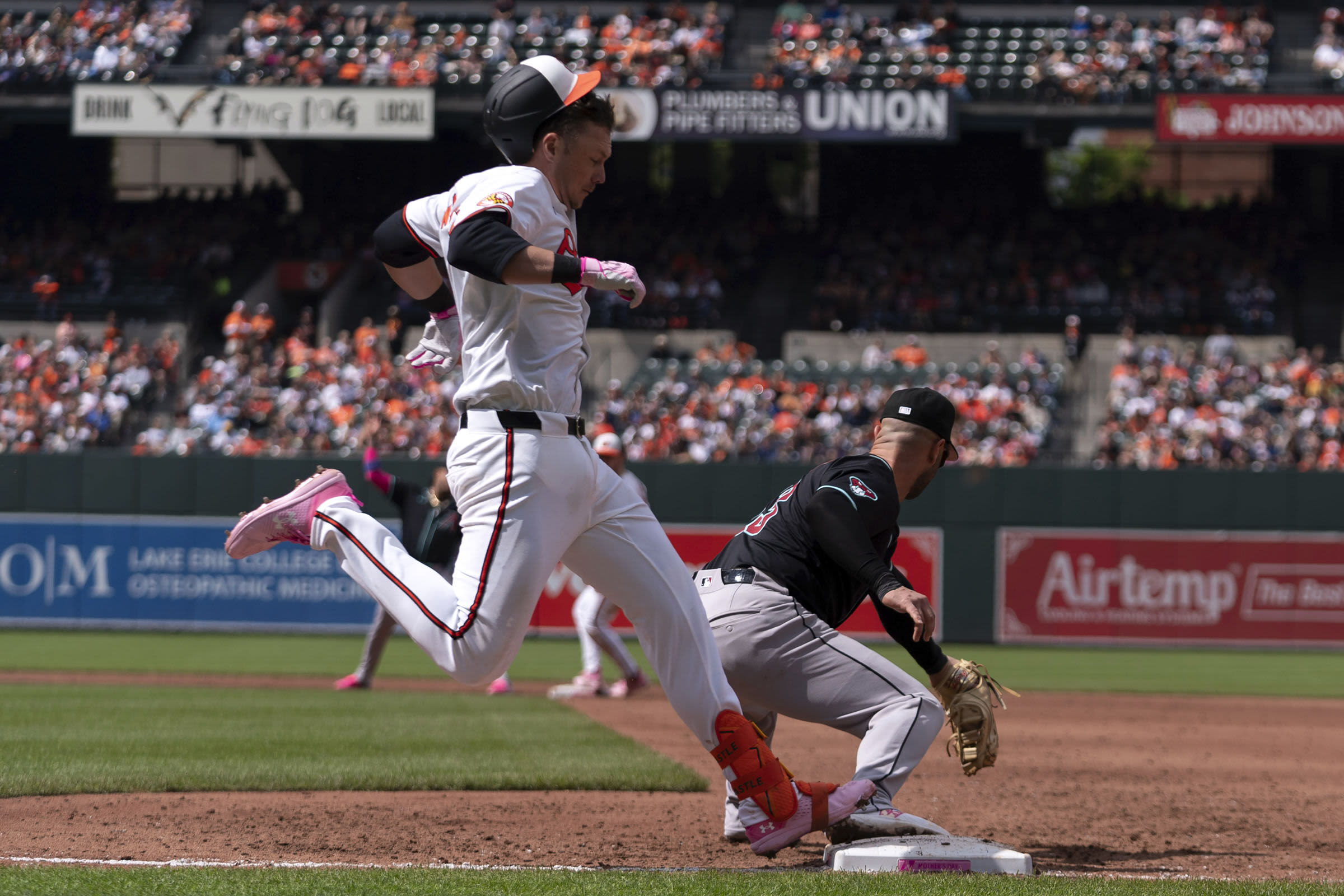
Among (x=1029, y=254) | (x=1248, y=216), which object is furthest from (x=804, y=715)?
(x=1248, y=216)

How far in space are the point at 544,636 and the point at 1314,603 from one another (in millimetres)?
9605

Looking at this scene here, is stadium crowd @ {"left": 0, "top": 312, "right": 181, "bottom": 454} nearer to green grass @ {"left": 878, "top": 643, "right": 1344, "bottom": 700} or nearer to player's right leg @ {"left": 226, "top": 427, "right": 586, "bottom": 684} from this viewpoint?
green grass @ {"left": 878, "top": 643, "right": 1344, "bottom": 700}

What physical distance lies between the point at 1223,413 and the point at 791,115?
28.4 feet

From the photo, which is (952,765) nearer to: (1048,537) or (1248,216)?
(1048,537)

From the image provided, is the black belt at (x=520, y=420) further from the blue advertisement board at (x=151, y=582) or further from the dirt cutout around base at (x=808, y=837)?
the blue advertisement board at (x=151, y=582)

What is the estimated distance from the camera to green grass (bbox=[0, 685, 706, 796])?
21.2 ft

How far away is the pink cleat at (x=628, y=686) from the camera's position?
1136cm

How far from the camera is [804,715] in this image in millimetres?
4734

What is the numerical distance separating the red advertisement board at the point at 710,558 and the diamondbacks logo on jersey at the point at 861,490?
1293cm

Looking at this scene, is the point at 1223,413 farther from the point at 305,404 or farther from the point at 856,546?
the point at 856,546

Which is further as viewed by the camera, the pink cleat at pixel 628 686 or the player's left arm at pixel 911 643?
the pink cleat at pixel 628 686

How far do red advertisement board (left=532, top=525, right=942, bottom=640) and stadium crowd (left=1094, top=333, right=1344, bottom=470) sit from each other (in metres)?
2.71

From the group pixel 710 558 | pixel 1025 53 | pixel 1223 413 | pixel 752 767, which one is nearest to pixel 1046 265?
pixel 1025 53

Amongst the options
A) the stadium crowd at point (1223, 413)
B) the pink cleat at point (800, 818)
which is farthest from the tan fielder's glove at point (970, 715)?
the stadium crowd at point (1223, 413)
